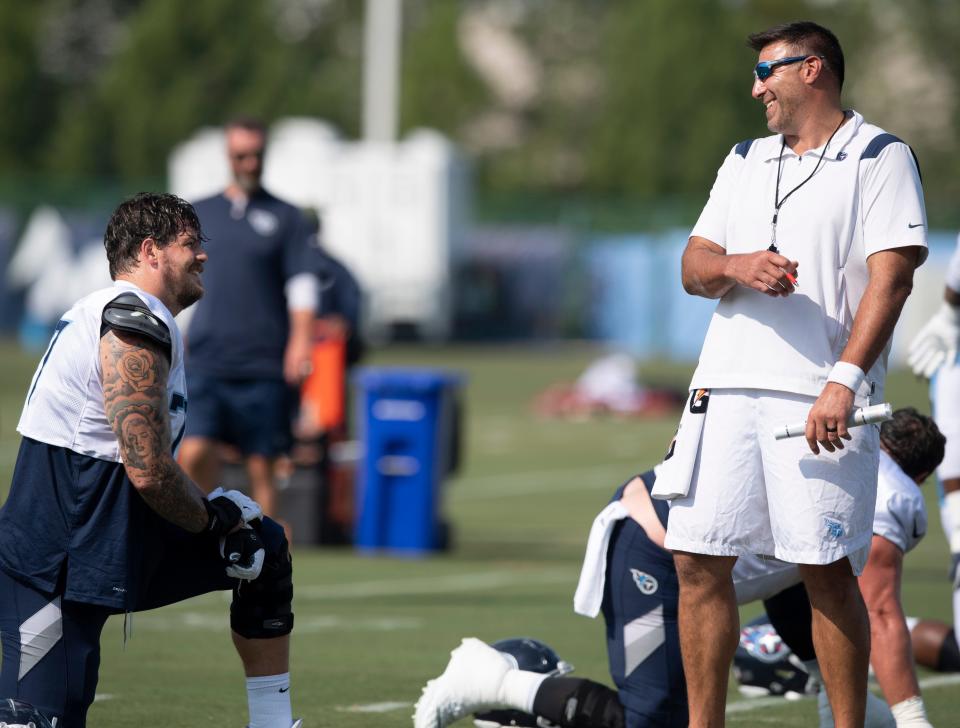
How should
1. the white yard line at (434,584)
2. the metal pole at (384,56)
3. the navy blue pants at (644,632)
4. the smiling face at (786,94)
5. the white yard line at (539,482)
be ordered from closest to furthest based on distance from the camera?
the smiling face at (786,94) → the navy blue pants at (644,632) → the white yard line at (434,584) → the white yard line at (539,482) → the metal pole at (384,56)

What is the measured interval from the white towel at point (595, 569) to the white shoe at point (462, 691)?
368mm

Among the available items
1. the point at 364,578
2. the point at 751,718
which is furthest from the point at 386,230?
the point at 751,718

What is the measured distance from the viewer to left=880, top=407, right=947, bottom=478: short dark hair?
637 centimetres

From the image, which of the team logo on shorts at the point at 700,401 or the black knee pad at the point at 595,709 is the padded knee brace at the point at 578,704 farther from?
the team logo on shorts at the point at 700,401

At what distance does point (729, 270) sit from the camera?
5.09m

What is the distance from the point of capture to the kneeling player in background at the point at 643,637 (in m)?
5.54

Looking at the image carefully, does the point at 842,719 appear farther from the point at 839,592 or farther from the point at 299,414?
the point at 299,414

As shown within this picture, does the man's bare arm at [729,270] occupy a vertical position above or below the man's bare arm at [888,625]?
above

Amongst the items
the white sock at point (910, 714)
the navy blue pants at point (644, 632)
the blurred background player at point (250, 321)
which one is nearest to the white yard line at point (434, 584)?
the blurred background player at point (250, 321)

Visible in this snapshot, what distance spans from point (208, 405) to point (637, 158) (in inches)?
1744

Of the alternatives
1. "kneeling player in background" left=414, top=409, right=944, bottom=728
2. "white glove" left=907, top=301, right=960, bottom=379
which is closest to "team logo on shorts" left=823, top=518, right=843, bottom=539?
"kneeling player in background" left=414, top=409, right=944, bottom=728

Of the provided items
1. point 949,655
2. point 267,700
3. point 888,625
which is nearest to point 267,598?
point 267,700

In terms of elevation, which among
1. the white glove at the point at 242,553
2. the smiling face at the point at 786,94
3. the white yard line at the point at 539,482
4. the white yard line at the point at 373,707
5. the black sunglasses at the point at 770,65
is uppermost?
the black sunglasses at the point at 770,65

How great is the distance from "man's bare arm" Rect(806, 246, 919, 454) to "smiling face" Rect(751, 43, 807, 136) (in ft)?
1.63
